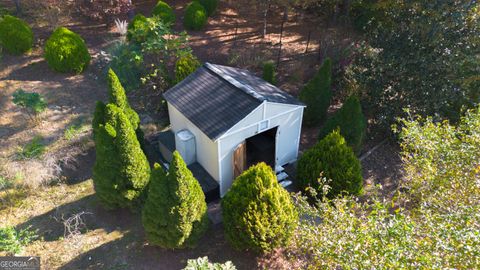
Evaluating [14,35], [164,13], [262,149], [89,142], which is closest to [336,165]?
[262,149]

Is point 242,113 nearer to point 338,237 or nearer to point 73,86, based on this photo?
point 338,237

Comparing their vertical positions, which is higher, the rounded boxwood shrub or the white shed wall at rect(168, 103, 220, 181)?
the rounded boxwood shrub

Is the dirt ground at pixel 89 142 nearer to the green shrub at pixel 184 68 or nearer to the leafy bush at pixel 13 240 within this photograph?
the leafy bush at pixel 13 240

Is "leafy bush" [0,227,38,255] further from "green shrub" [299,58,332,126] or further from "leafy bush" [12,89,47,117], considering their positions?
"green shrub" [299,58,332,126]

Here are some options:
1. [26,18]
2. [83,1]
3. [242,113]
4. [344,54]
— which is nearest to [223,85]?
[242,113]

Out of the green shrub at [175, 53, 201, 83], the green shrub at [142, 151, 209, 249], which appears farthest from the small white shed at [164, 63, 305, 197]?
the green shrub at [142, 151, 209, 249]
